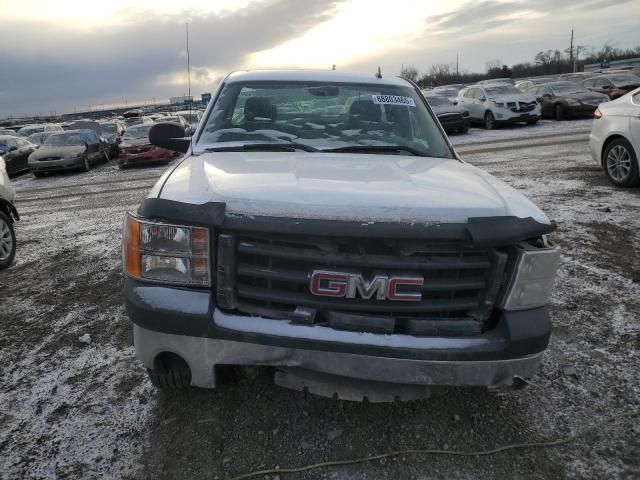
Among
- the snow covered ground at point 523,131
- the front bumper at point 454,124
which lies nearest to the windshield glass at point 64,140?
the snow covered ground at point 523,131

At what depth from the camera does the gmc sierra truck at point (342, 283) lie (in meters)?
2.11

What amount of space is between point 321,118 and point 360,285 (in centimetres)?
184

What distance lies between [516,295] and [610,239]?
419cm

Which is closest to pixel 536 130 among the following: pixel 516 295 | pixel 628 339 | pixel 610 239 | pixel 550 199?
pixel 550 199

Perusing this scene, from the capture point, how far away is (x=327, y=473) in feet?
7.48

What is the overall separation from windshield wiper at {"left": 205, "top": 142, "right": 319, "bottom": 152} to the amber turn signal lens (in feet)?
3.74

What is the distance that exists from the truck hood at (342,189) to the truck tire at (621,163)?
243 inches

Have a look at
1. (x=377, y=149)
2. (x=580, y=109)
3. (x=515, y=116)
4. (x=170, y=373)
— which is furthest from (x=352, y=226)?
(x=580, y=109)

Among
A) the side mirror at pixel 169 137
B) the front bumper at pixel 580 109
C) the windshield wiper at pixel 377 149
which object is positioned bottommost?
the windshield wiper at pixel 377 149

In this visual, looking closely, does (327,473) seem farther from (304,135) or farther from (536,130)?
(536,130)

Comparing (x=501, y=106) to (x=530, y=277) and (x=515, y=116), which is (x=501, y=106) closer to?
(x=515, y=116)

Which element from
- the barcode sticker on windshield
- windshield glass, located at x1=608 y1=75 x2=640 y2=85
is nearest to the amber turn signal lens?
the barcode sticker on windshield

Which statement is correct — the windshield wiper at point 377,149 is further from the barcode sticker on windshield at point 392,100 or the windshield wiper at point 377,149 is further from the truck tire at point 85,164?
the truck tire at point 85,164

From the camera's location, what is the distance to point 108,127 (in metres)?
23.3
